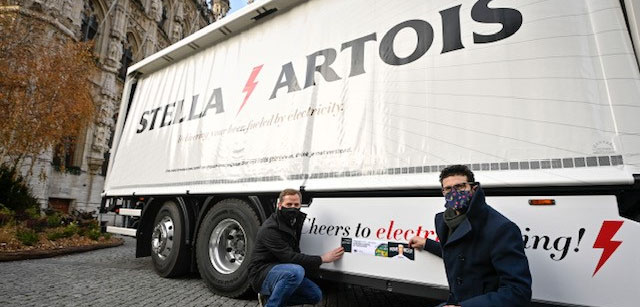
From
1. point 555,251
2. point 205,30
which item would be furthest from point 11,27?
point 555,251

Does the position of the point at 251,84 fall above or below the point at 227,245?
above

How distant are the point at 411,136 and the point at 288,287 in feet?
5.27

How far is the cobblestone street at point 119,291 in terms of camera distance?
381 cm

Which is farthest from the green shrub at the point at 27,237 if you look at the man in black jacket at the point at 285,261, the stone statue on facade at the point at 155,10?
the stone statue on facade at the point at 155,10

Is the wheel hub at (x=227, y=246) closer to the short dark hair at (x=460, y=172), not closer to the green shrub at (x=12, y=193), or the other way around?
the short dark hair at (x=460, y=172)

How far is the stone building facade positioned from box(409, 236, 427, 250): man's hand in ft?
53.9

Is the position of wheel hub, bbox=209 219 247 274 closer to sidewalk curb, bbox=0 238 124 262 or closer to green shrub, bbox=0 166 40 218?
sidewalk curb, bbox=0 238 124 262

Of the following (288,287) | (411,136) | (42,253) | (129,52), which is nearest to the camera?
(288,287)

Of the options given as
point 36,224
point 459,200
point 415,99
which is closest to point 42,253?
point 36,224

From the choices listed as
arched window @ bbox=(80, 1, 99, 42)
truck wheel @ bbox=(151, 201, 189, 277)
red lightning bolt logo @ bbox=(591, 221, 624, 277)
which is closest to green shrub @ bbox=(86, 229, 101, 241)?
truck wheel @ bbox=(151, 201, 189, 277)

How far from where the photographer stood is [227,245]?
4.26 metres

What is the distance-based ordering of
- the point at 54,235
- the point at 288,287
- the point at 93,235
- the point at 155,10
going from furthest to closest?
the point at 155,10, the point at 93,235, the point at 54,235, the point at 288,287

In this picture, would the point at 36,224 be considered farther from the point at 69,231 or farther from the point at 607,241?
the point at 607,241

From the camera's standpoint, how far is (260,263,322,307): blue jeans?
2.67 metres
